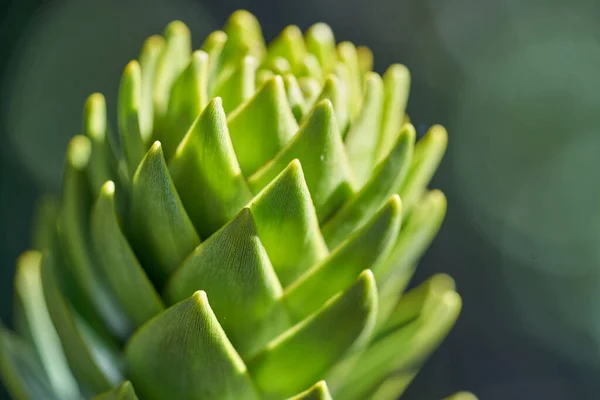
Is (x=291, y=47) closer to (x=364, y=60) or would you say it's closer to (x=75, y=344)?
(x=364, y=60)

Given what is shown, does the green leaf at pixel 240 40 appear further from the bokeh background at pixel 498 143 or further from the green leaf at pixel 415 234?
the bokeh background at pixel 498 143

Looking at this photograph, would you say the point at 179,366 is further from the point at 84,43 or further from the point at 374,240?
the point at 84,43

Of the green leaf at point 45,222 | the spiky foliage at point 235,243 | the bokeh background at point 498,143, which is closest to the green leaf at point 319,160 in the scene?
the spiky foliage at point 235,243

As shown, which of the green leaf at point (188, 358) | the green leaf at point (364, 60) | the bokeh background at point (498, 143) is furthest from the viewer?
the bokeh background at point (498, 143)

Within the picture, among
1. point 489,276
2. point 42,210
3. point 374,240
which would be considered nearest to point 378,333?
point 374,240

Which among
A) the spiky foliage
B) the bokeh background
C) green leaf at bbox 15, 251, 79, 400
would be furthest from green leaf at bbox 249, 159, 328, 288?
the bokeh background

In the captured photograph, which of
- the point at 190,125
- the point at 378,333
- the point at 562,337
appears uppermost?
the point at 190,125
